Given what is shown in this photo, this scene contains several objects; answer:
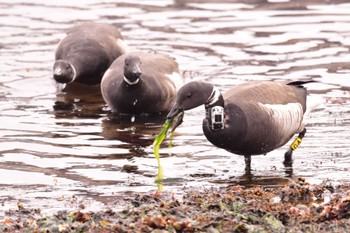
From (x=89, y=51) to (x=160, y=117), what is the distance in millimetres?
2908

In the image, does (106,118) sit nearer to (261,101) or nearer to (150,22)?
(261,101)

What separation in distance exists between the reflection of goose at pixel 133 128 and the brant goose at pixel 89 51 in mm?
2171

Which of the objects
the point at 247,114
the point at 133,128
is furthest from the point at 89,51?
the point at 247,114

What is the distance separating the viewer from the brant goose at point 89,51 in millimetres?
16766

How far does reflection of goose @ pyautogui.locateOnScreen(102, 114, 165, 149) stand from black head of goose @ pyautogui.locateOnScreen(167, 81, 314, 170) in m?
2.07

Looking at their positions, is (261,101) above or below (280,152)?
above

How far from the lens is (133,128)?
14.0 metres

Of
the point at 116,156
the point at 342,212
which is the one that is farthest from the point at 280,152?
the point at 342,212

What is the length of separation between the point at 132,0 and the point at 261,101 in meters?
11.4

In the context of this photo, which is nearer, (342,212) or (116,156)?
(342,212)

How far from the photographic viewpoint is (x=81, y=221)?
27.9 feet

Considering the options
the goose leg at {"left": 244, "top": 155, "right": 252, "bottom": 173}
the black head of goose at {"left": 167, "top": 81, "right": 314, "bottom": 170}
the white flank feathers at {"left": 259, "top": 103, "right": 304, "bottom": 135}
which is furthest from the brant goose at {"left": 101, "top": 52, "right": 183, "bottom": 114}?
the goose leg at {"left": 244, "top": 155, "right": 252, "bottom": 173}

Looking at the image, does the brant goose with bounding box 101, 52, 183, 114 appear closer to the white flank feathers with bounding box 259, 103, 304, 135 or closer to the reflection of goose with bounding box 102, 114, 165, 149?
the reflection of goose with bounding box 102, 114, 165, 149

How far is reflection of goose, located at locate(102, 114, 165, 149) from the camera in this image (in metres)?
13.3
